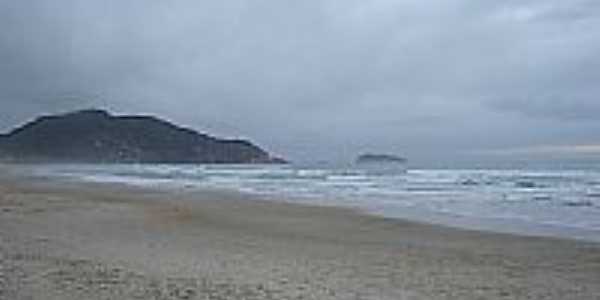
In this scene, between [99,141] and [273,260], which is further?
[99,141]

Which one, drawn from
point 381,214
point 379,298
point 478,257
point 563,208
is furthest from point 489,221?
point 379,298

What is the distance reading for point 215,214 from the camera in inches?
981

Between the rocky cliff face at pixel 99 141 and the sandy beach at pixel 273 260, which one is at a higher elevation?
the rocky cliff face at pixel 99 141

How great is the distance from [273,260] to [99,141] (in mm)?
179979

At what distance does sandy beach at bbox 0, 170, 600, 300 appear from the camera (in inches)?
353

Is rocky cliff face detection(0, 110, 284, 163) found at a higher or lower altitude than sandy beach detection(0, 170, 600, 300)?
higher

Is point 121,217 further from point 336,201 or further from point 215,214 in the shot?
point 336,201

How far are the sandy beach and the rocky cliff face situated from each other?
531 feet

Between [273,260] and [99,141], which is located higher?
[99,141]

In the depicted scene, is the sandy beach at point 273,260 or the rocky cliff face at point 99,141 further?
the rocky cliff face at point 99,141

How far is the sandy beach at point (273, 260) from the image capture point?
8961 mm

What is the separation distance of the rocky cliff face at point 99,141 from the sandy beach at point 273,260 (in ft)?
531

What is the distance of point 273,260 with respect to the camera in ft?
40.8

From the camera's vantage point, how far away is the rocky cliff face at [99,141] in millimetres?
182000
